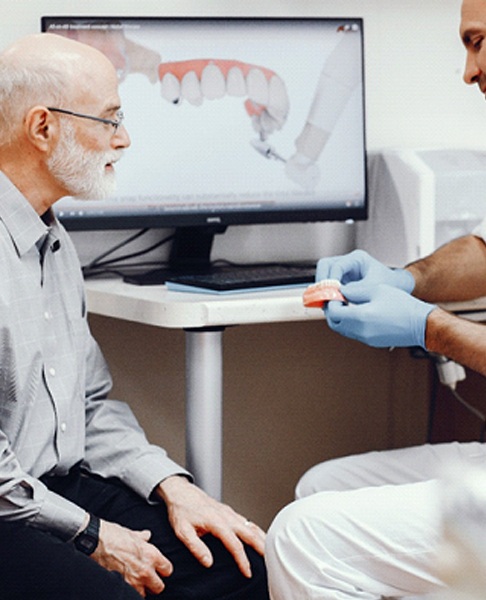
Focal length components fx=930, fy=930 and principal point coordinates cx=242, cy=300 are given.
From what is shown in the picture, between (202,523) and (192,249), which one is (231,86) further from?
(202,523)

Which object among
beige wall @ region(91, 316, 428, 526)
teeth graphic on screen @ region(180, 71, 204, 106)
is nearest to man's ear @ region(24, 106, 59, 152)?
teeth graphic on screen @ region(180, 71, 204, 106)

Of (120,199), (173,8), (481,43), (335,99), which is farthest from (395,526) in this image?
(173,8)

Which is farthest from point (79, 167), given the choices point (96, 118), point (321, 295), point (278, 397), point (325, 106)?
point (278, 397)

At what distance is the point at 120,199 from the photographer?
1.85m

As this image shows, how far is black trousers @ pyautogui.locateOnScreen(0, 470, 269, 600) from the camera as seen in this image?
3.87ft

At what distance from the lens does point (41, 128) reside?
4.54 feet

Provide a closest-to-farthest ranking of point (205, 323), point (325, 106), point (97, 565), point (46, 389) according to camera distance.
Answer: point (97, 565) < point (46, 389) < point (205, 323) < point (325, 106)

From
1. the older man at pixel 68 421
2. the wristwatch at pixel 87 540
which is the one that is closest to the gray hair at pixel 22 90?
the older man at pixel 68 421

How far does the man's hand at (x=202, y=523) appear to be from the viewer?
54.2 inches

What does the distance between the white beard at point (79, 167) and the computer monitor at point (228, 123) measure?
0.34 meters

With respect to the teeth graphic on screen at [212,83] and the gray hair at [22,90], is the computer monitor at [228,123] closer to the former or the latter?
the teeth graphic on screen at [212,83]

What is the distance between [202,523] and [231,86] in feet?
3.05

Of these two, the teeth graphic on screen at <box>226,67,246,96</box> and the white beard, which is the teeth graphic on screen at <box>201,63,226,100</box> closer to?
the teeth graphic on screen at <box>226,67,246,96</box>

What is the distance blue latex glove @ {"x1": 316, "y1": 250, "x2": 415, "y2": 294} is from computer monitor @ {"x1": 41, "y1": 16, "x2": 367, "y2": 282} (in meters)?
0.40
